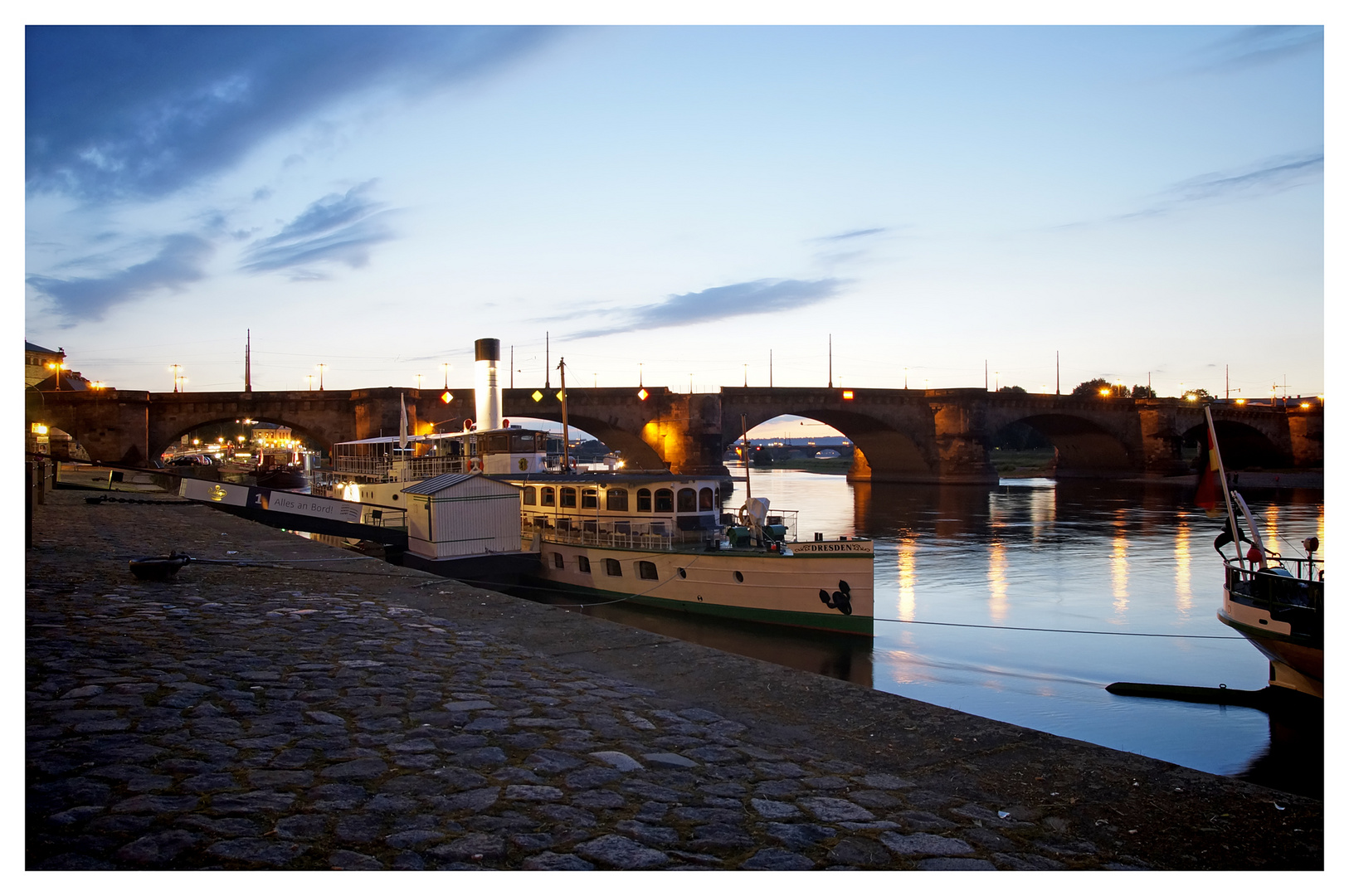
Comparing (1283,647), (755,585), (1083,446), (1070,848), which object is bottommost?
(755,585)

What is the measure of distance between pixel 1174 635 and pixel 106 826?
22.2 metres

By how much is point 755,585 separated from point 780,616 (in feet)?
3.25

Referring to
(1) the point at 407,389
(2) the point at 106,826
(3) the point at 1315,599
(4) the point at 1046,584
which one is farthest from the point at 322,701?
(1) the point at 407,389

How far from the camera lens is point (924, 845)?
4.41m

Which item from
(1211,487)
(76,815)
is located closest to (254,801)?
(76,815)

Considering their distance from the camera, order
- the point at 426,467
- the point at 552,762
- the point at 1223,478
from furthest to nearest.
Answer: the point at 426,467
the point at 1223,478
the point at 552,762

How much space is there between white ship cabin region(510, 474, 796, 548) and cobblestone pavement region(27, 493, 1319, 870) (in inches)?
628

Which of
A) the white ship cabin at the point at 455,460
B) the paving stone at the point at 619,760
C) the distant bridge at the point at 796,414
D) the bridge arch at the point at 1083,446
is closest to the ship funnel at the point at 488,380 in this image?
the white ship cabin at the point at 455,460

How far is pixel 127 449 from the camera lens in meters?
56.2

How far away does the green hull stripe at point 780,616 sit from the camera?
21.5 meters

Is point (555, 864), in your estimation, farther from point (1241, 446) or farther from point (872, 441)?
point (1241, 446)

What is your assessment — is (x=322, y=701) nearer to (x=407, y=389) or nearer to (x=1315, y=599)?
(x=1315, y=599)

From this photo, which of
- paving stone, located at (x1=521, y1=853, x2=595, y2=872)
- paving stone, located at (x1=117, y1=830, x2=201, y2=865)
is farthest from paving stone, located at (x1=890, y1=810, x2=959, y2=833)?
paving stone, located at (x1=117, y1=830, x2=201, y2=865)

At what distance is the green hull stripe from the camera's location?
2153 centimetres
